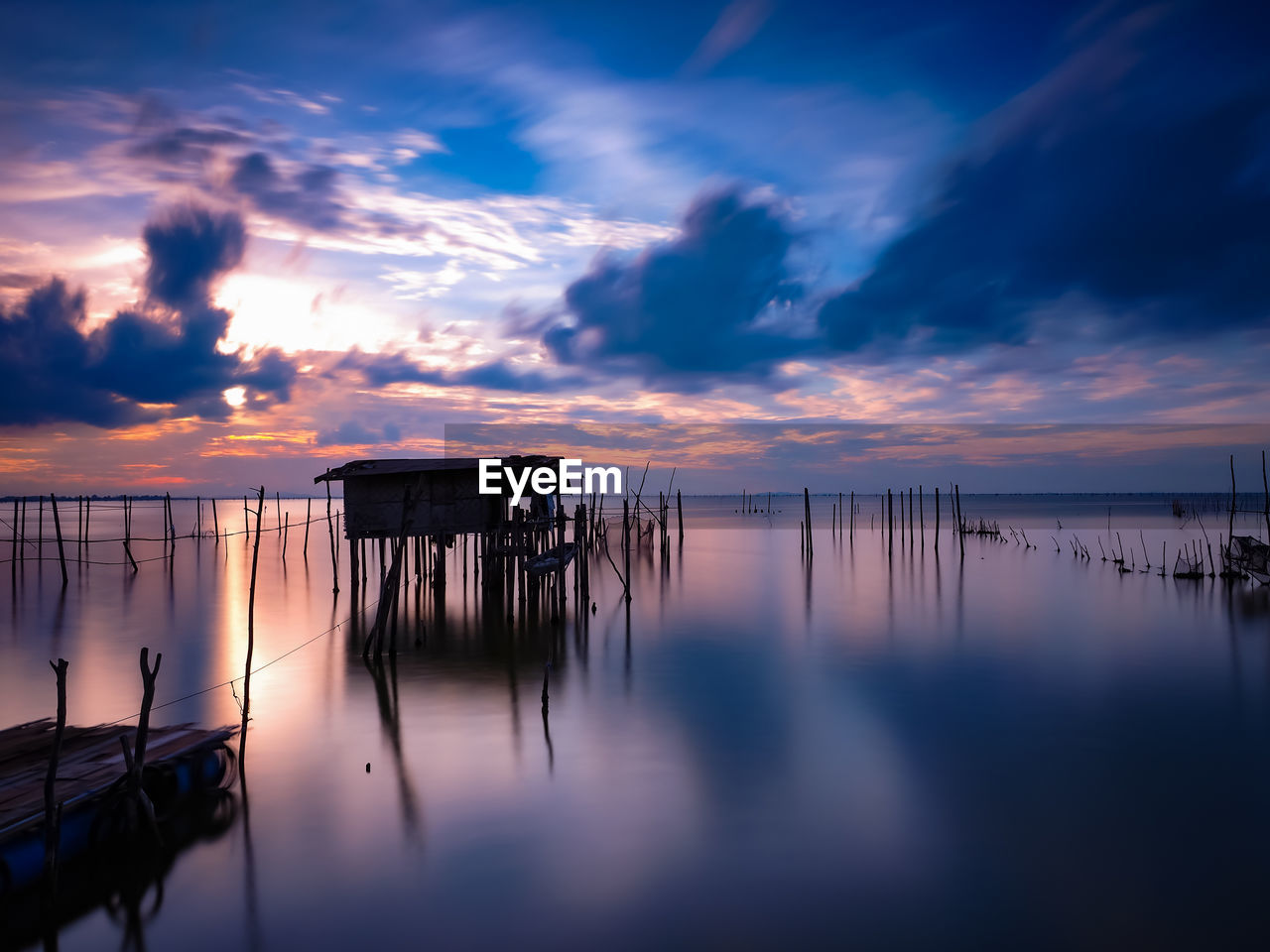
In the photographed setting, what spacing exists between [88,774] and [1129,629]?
18.5 meters

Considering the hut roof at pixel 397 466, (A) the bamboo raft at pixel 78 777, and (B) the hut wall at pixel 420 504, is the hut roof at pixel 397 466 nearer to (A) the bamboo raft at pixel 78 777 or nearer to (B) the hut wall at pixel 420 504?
(B) the hut wall at pixel 420 504

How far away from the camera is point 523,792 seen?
8.16m

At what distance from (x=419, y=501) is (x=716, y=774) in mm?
9920

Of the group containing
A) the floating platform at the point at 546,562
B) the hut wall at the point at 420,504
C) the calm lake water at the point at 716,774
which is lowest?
the calm lake water at the point at 716,774

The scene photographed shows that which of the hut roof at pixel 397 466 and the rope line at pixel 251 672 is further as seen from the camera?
the hut roof at pixel 397 466

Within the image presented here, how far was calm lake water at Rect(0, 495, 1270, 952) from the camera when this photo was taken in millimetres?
5855

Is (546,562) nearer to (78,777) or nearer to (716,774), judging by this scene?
(716,774)

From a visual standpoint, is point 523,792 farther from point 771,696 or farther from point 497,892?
point 771,696

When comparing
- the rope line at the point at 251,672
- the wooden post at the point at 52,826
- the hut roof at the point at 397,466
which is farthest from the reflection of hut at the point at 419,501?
the wooden post at the point at 52,826

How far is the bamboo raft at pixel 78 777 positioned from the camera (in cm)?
555

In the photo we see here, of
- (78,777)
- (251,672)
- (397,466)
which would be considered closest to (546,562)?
(397,466)

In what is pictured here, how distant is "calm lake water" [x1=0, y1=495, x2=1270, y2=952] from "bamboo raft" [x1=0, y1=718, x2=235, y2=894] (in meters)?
0.62

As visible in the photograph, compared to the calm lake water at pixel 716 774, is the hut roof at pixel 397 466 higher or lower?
higher

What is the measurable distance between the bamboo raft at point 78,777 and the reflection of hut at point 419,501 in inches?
329
